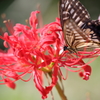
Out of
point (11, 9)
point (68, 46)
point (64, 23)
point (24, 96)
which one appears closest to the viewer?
point (64, 23)

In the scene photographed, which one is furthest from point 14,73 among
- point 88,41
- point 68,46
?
point 88,41

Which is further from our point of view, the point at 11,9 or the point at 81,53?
the point at 11,9

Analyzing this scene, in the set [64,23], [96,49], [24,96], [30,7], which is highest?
[30,7]

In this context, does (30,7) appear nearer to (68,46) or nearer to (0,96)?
(0,96)

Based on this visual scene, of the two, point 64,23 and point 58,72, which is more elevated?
point 64,23
